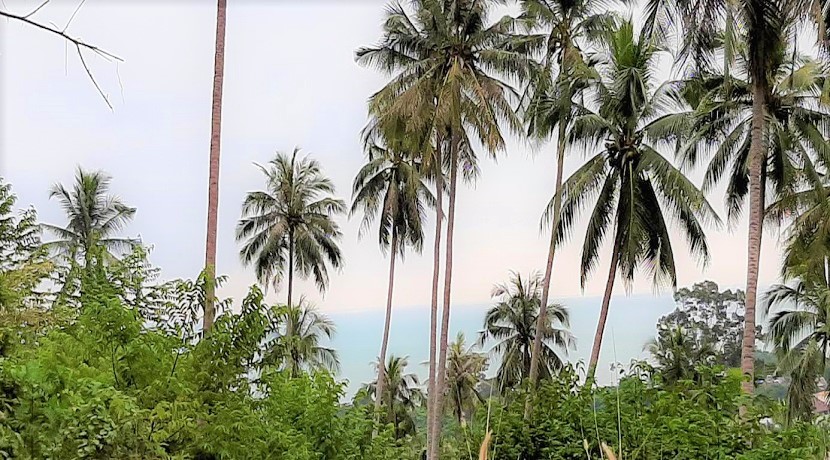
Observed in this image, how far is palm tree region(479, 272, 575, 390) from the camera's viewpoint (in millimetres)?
19844

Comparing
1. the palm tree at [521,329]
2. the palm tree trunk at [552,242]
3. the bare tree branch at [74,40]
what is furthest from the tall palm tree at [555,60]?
the bare tree branch at [74,40]

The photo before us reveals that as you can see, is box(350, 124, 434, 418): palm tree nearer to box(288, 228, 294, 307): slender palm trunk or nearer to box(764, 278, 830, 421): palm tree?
box(288, 228, 294, 307): slender palm trunk

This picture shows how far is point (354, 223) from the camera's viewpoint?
21.1 metres

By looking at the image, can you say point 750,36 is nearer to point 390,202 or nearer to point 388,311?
point 390,202

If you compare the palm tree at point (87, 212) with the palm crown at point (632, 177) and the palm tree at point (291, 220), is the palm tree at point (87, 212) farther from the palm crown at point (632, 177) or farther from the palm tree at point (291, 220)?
the palm crown at point (632, 177)

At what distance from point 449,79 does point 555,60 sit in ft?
8.49

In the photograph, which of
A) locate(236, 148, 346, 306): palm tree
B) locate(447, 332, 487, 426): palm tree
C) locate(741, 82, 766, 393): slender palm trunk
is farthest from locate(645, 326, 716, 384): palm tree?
locate(236, 148, 346, 306): palm tree

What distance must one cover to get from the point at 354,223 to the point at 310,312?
3.85 metres

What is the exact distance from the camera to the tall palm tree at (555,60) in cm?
1328

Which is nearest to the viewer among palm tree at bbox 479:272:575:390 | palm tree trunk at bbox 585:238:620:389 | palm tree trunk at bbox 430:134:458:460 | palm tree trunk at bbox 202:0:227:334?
palm tree trunk at bbox 202:0:227:334

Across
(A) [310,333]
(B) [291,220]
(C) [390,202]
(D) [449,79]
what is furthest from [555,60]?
(A) [310,333]

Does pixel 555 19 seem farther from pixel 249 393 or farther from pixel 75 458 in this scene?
pixel 75 458

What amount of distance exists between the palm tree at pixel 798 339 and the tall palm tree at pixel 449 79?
7.23 m

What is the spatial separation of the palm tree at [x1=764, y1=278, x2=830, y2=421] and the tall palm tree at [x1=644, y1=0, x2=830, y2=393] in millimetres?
4885
